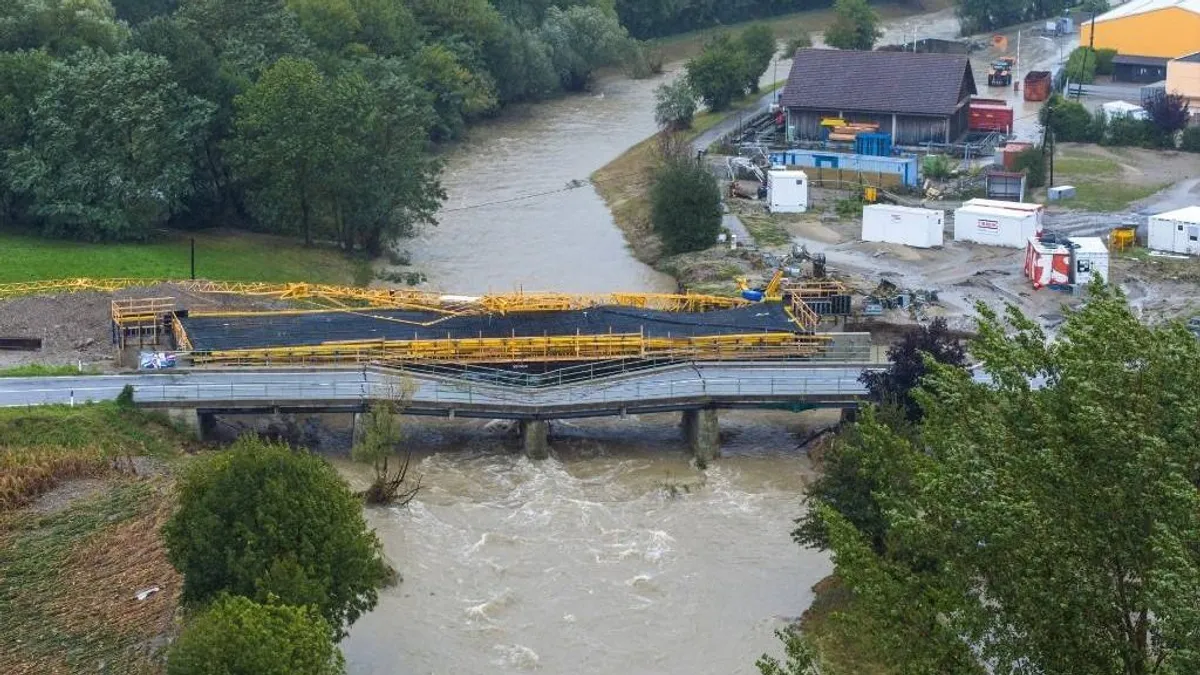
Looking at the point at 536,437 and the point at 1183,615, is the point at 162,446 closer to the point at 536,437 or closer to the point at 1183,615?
the point at 536,437

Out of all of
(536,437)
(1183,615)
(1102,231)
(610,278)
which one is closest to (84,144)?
(610,278)

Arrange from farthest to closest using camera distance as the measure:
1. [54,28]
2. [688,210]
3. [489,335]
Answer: [54,28] < [688,210] < [489,335]

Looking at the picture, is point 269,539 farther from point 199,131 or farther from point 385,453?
point 199,131

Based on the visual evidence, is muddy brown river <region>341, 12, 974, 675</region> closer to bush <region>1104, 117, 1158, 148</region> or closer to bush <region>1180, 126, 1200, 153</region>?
bush <region>1104, 117, 1158, 148</region>

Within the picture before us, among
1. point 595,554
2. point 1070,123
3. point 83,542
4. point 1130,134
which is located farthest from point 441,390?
point 1130,134

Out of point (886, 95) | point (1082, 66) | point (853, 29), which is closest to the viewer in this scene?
point (886, 95)

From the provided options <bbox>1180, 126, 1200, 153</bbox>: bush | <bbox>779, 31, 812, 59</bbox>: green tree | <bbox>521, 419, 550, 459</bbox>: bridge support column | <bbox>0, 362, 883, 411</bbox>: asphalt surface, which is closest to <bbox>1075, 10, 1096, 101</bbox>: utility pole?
<bbox>1180, 126, 1200, 153</bbox>: bush

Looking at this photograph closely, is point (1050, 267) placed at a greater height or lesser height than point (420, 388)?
greater
